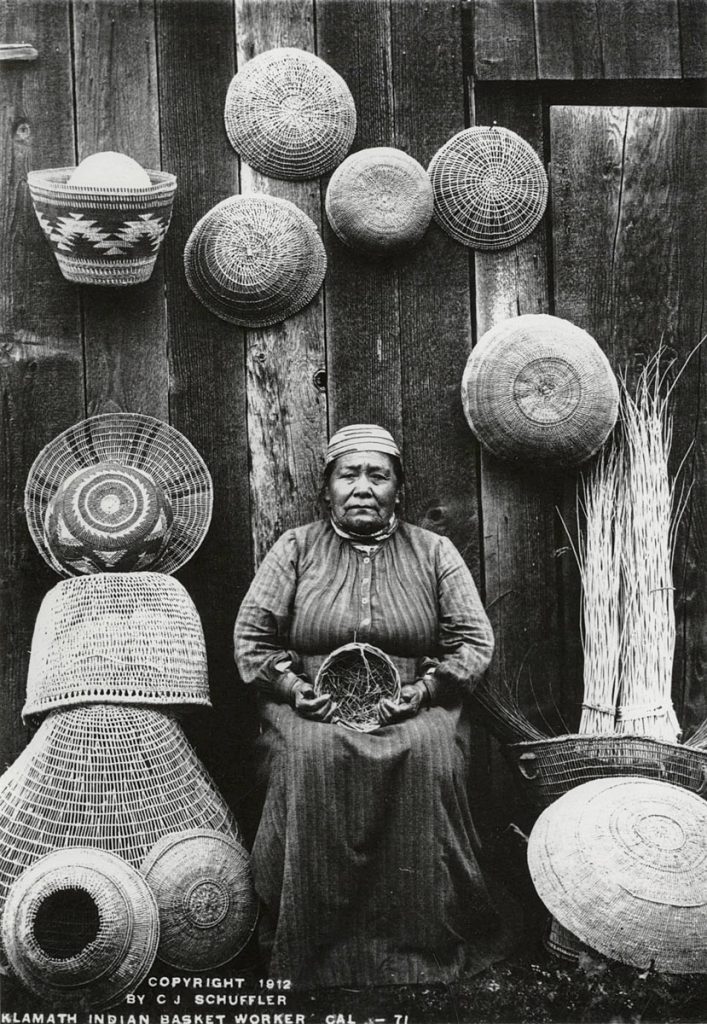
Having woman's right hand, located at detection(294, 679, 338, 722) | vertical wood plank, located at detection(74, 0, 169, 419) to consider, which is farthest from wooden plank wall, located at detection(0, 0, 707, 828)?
woman's right hand, located at detection(294, 679, 338, 722)

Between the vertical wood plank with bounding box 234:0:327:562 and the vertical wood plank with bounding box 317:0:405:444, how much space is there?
73 mm

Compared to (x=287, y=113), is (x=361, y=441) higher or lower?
lower

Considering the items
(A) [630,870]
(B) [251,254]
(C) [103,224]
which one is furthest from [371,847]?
(C) [103,224]

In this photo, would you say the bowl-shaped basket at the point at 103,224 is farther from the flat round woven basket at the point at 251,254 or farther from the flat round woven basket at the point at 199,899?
the flat round woven basket at the point at 199,899

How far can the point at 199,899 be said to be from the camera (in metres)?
3.40

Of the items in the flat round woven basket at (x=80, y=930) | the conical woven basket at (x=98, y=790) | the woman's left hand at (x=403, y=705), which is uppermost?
the woman's left hand at (x=403, y=705)

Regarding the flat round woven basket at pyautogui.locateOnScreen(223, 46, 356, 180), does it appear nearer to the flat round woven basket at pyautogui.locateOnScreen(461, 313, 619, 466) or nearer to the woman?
the flat round woven basket at pyautogui.locateOnScreen(461, 313, 619, 466)

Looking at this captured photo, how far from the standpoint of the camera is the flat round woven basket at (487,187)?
4.11m

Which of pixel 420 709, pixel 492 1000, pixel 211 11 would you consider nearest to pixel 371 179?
pixel 211 11

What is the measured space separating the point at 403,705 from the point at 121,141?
2.17 meters

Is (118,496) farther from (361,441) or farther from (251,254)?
(251,254)

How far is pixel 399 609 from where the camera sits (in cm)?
372

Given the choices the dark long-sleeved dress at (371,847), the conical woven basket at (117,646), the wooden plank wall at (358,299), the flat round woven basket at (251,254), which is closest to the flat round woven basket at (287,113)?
the wooden plank wall at (358,299)

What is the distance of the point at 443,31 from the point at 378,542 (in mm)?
1876
